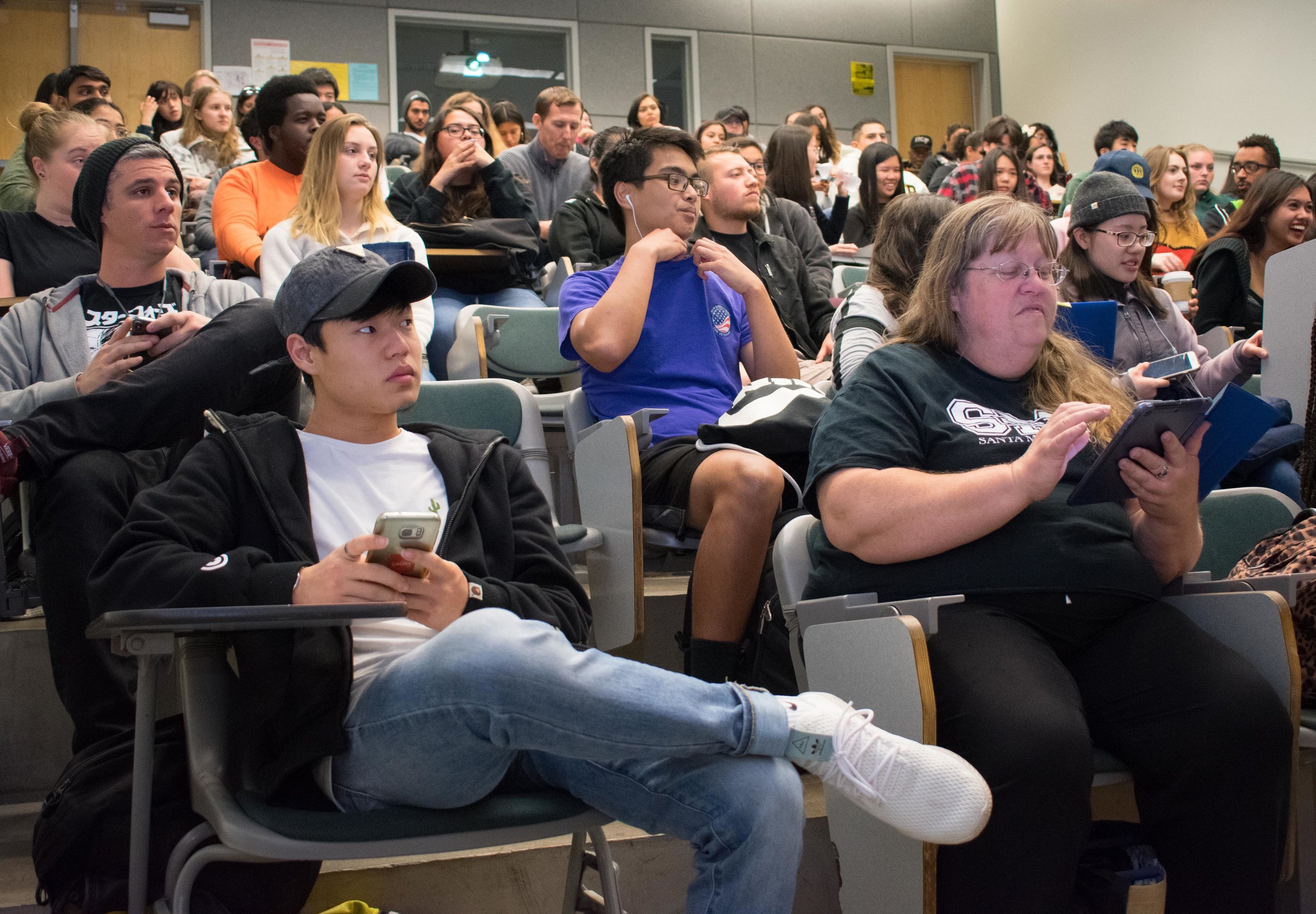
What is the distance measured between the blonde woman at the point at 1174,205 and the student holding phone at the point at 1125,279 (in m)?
2.72

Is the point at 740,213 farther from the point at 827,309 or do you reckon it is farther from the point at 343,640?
the point at 343,640

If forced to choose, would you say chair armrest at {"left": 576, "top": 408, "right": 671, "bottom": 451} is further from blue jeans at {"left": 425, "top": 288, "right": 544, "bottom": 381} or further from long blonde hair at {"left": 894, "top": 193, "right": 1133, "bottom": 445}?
blue jeans at {"left": 425, "top": 288, "right": 544, "bottom": 381}

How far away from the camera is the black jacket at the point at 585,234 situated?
13.3 ft

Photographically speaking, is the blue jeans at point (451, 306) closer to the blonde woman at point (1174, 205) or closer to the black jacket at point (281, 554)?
the black jacket at point (281, 554)

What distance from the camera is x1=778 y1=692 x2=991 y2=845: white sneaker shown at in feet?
3.88

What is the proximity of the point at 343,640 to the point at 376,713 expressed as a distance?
98mm

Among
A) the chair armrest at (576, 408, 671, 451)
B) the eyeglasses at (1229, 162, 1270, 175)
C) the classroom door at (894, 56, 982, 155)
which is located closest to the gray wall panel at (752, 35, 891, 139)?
the classroom door at (894, 56, 982, 155)

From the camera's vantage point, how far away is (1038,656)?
1502 millimetres

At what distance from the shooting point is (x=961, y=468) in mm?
1616

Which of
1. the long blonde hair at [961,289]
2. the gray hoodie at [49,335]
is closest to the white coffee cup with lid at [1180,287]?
the long blonde hair at [961,289]

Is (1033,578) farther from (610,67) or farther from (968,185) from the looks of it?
(610,67)

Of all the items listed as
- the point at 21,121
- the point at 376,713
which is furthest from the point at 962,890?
the point at 21,121

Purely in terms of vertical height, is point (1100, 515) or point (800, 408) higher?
point (800, 408)

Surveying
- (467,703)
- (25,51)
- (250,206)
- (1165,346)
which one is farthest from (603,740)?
(25,51)
